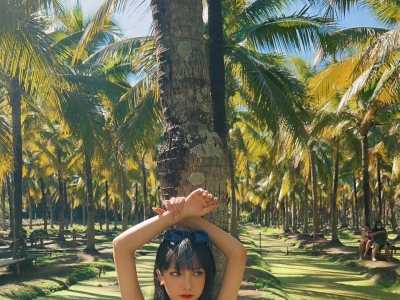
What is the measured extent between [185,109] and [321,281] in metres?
12.3

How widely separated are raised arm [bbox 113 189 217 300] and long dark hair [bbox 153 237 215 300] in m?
0.10

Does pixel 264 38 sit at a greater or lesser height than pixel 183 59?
greater

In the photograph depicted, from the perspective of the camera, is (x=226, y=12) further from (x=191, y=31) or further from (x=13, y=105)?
(x=191, y=31)

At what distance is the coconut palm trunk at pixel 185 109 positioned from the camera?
3.15m

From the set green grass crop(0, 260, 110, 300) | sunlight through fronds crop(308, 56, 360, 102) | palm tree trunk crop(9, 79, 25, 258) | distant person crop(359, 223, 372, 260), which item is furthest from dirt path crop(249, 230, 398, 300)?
palm tree trunk crop(9, 79, 25, 258)

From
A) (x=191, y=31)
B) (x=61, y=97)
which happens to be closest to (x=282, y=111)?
(x=61, y=97)

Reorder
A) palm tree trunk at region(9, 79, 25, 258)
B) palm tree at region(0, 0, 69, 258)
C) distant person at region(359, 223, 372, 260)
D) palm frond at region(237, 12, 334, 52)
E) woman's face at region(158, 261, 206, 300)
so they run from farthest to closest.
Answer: distant person at region(359, 223, 372, 260) < palm tree trunk at region(9, 79, 25, 258) < palm frond at region(237, 12, 334, 52) < palm tree at region(0, 0, 69, 258) < woman's face at region(158, 261, 206, 300)

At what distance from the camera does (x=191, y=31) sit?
10.9 feet

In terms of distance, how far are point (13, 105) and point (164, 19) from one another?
41.7 ft

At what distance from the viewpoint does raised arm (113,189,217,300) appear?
2467 mm

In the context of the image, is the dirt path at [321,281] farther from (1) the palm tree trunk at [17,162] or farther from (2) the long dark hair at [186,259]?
(2) the long dark hair at [186,259]

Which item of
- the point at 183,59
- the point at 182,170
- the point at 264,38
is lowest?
the point at 182,170

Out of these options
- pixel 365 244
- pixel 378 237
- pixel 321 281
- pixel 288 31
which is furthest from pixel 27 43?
pixel 365 244

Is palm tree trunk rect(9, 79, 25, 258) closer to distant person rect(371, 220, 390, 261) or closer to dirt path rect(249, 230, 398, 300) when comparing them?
dirt path rect(249, 230, 398, 300)
